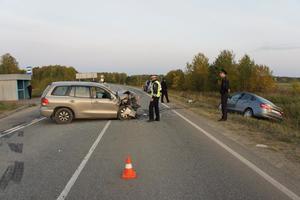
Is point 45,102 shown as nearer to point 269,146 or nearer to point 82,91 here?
point 82,91

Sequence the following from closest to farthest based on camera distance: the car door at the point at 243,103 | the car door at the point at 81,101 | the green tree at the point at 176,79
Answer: the car door at the point at 81,101
the car door at the point at 243,103
the green tree at the point at 176,79

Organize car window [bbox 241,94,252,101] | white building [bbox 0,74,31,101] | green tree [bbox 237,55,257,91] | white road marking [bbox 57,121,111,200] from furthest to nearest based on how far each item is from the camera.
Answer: green tree [bbox 237,55,257,91] < white building [bbox 0,74,31,101] < car window [bbox 241,94,252,101] < white road marking [bbox 57,121,111,200]

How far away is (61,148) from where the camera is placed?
10.1 meters

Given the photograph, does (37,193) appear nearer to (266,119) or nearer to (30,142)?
(30,142)

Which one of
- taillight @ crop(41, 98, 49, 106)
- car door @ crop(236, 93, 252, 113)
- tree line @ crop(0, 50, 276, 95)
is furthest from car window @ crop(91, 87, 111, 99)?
tree line @ crop(0, 50, 276, 95)

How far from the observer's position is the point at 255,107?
20.6 metres

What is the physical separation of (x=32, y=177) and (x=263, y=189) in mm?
3874

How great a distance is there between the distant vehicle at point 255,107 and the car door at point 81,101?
8.67 m

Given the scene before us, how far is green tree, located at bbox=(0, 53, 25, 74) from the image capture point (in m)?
107

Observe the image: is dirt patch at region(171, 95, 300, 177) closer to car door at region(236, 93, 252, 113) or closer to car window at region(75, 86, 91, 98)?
car window at region(75, 86, 91, 98)

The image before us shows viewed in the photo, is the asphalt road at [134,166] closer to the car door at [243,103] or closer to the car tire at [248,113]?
the car tire at [248,113]

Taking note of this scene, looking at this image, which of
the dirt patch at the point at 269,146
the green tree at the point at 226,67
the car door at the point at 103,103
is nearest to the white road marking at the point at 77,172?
the dirt patch at the point at 269,146

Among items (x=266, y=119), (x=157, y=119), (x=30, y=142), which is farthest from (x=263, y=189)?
(x=266, y=119)

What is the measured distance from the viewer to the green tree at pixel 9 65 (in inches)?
4227
